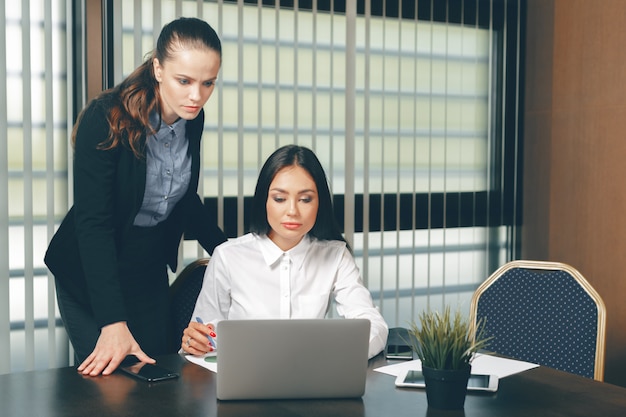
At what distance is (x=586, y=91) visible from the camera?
3.61 meters

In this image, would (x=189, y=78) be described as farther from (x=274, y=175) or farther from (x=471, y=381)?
(x=471, y=381)

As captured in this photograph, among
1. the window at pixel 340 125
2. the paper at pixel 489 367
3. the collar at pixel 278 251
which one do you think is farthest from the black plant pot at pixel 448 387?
the window at pixel 340 125

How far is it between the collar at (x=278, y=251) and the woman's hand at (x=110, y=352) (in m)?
0.47

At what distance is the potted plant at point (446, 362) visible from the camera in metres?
1.51

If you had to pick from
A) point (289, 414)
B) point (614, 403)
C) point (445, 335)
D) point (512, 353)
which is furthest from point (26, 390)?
point (512, 353)

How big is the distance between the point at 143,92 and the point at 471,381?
45.7 inches

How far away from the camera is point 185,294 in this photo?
2.43m

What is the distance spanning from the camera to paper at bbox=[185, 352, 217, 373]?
1.82 metres

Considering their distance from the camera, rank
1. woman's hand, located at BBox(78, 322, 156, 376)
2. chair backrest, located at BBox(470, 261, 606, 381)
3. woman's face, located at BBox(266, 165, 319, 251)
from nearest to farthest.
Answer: woman's hand, located at BBox(78, 322, 156, 376)
woman's face, located at BBox(266, 165, 319, 251)
chair backrest, located at BBox(470, 261, 606, 381)

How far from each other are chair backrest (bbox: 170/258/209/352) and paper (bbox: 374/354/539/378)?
0.80 metres

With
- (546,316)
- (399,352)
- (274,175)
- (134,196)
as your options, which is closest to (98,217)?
(134,196)

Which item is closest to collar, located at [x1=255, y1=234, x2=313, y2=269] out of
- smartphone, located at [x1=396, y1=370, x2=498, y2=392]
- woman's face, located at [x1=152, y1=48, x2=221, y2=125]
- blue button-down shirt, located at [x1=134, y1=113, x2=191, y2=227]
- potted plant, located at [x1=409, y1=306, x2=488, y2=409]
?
blue button-down shirt, located at [x1=134, y1=113, x2=191, y2=227]

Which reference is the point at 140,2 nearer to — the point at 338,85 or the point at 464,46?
the point at 338,85

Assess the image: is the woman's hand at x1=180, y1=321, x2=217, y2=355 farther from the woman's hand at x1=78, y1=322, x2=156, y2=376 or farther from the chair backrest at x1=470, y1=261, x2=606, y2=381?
the chair backrest at x1=470, y1=261, x2=606, y2=381
